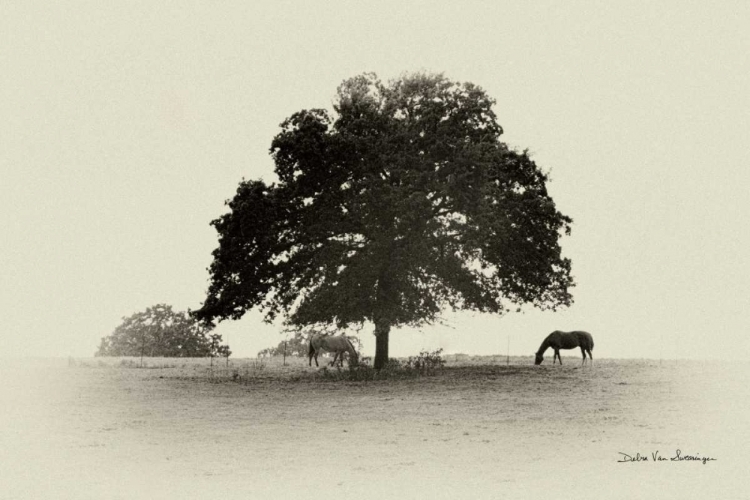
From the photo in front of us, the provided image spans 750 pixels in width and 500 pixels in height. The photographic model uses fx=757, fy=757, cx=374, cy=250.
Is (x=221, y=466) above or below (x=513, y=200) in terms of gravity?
below

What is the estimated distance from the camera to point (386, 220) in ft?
113

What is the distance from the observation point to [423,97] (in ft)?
115

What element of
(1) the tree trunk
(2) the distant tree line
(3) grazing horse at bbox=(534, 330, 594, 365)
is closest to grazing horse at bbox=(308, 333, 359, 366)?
(1) the tree trunk

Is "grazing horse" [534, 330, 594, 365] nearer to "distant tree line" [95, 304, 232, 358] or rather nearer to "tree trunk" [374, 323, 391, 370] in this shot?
"tree trunk" [374, 323, 391, 370]

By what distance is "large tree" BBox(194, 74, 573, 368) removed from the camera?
1334 inches

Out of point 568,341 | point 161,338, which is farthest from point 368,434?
point 161,338

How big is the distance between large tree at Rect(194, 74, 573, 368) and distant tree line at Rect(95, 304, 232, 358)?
33.2 metres

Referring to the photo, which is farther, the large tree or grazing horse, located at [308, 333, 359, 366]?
grazing horse, located at [308, 333, 359, 366]

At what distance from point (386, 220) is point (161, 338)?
132 feet

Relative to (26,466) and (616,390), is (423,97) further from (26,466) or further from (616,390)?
(26,466)

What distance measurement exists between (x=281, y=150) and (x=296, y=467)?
22.6 meters

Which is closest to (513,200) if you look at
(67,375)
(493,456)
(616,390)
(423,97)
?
(423,97)
